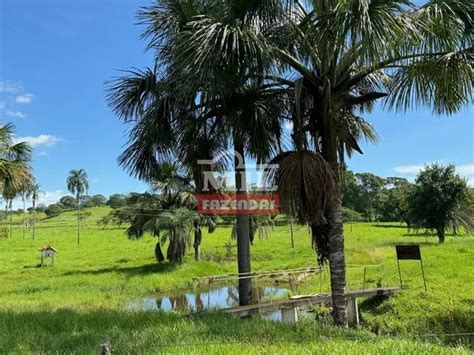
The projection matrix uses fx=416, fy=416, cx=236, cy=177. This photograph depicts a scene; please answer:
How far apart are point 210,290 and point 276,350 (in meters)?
17.5

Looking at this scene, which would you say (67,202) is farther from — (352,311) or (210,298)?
(352,311)

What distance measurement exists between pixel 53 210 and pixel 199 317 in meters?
102

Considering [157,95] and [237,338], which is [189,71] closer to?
[157,95]

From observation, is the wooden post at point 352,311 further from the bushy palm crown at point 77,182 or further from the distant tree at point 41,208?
the distant tree at point 41,208

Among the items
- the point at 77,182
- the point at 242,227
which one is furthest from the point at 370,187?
the point at 242,227

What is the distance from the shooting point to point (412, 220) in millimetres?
30266

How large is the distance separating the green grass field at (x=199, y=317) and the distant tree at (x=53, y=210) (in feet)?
199

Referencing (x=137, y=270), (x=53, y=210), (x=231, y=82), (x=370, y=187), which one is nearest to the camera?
(x=231, y=82)

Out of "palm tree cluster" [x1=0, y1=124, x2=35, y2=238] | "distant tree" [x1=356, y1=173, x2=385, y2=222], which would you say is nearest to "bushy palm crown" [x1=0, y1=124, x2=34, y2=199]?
"palm tree cluster" [x1=0, y1=124, x2=35, y2=238]

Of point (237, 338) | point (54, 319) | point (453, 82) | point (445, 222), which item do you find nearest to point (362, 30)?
point (453, 82)

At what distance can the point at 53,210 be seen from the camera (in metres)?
100

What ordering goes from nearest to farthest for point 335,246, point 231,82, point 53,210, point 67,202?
point 231,82, point 335,246, point 53,210, point 67,202

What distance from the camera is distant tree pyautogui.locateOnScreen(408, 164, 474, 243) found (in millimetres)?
28469

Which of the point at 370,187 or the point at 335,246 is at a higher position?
the point at 370,187
